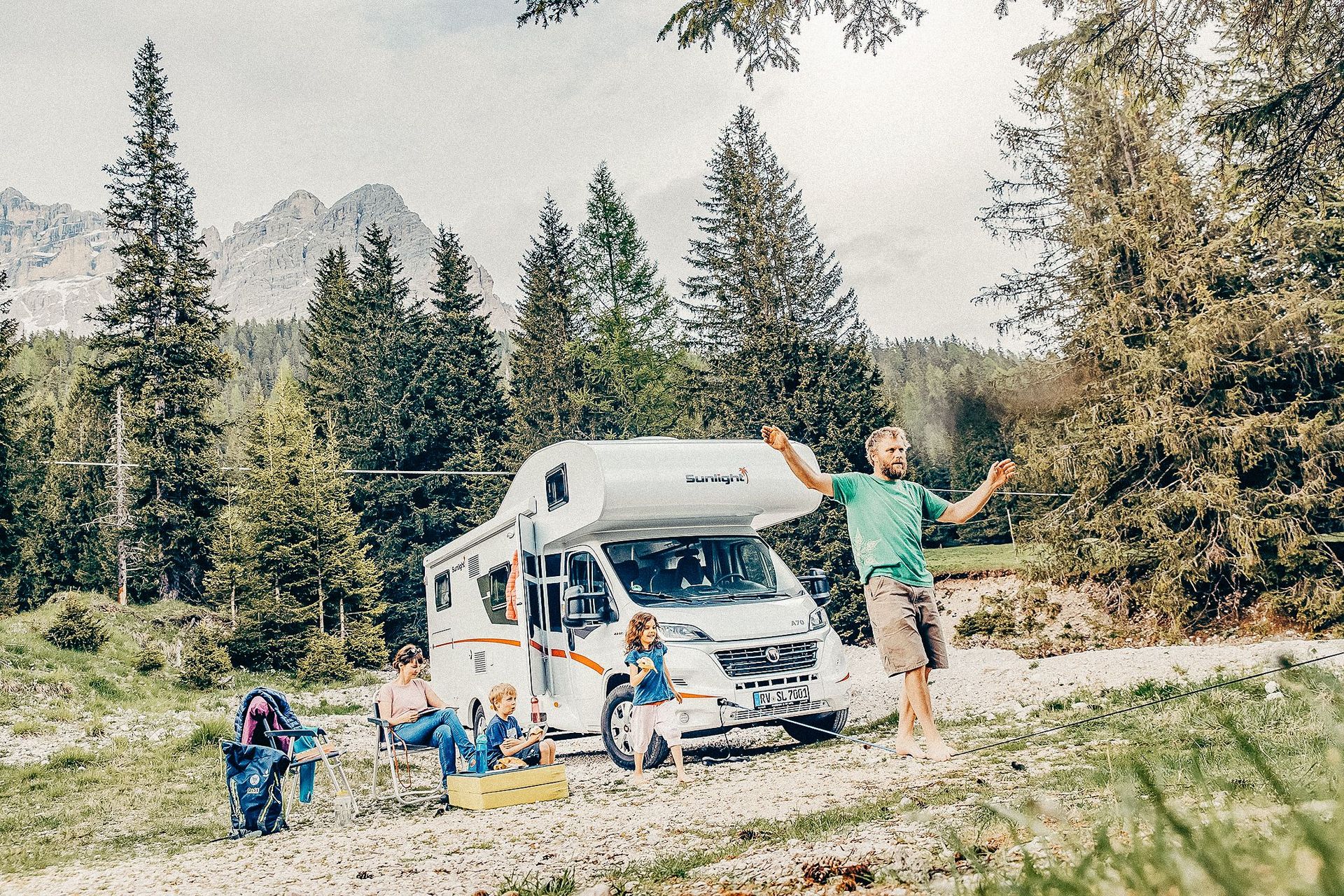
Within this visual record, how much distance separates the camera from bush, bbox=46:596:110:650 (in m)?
26.2

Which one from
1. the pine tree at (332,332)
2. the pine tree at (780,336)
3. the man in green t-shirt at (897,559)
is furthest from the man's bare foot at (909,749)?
the pine tree at (332,332)

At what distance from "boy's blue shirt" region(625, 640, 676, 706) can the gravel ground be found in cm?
70

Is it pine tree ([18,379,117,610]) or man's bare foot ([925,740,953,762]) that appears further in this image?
pine tree ([18,379,117,610])

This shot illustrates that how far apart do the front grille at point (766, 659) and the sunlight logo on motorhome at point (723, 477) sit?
1.87 m

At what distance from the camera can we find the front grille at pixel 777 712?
30.4 ft

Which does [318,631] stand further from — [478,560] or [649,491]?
[649,491]

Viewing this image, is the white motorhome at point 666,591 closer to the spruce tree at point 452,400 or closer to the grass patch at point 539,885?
the grass patch at point 539,885

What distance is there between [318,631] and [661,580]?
2278 centimetres

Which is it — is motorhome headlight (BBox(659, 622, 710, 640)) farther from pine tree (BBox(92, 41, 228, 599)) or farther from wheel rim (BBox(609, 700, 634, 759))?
pine tree (BBox(92, 41, 228, 599))

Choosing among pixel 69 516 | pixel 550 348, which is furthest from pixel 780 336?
pixel 69 516

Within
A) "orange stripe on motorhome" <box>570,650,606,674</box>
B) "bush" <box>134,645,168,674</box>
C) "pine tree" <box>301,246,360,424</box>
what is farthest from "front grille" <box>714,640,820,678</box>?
"pine tree" <box>301,246,360,424</box>

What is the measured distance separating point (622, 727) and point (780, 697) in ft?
5.10

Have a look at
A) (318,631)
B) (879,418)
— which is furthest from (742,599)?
(318,631)

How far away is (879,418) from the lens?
1120 inches
